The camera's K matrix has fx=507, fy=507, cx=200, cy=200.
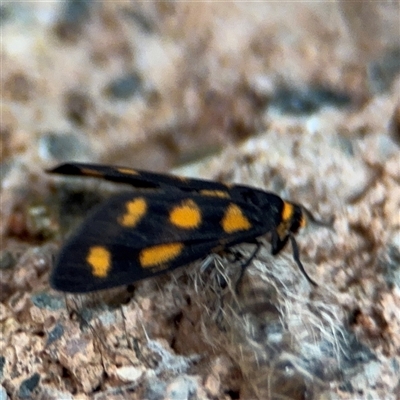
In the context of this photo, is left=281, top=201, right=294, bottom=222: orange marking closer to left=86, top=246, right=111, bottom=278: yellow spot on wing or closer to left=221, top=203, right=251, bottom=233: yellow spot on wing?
left=221, top=203, right=251, bottom=233: yellow spot on wing

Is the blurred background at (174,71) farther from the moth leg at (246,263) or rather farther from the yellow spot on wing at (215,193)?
the moth leg at (246,263)

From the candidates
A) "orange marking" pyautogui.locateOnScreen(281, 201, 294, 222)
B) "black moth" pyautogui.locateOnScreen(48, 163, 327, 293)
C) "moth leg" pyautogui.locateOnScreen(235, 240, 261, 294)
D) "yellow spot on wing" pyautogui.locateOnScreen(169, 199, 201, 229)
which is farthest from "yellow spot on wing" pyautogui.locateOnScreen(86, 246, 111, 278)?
"orange marking" pyautogui.locateOnScreen(281, 201, 294, 222)

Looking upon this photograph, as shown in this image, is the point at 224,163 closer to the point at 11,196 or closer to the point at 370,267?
the point at 370,267

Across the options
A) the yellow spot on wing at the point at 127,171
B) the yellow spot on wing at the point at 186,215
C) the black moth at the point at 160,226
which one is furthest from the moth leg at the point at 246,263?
the yellow spot on wing at the point at 127,171

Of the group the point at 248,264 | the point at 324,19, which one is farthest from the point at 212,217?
the point at 324,19

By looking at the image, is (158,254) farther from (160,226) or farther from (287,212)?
(287,212)

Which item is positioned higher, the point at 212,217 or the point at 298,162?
the point at 298,162
